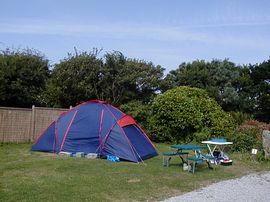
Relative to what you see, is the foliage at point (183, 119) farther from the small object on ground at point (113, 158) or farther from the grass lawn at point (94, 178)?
the small object on ground at point (113, 158)

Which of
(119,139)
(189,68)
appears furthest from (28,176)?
(189,68)

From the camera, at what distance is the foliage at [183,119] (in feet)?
64.4

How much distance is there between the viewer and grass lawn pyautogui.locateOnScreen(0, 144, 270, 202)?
782 centimetres

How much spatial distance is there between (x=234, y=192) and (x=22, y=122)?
10902 mm

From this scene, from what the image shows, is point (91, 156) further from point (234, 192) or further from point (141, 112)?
point (141, 112)

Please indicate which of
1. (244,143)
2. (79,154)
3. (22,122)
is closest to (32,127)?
(22,122)

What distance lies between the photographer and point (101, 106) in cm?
1421

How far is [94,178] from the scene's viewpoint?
31.2ft

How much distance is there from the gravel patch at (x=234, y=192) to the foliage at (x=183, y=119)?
868 centimetres

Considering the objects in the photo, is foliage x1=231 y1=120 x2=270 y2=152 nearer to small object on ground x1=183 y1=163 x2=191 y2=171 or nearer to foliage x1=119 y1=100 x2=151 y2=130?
foliage x1=119 y1=100 x2=151 y2=130

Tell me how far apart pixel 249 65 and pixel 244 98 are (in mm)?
5293

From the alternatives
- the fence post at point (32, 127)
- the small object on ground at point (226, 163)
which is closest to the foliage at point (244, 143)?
the small object on ground at point (226, 163)

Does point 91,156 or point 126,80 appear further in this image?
point 126,80

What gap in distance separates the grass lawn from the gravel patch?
0.36 m
